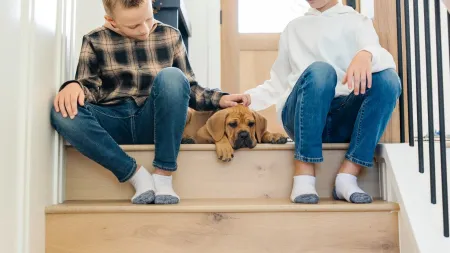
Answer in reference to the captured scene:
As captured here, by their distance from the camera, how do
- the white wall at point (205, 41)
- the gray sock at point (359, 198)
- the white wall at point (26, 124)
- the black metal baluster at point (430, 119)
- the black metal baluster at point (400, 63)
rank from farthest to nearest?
1. the white wall at point (205, 41)
2. the black metal baluster at point (400, 63)
3. the gray sock at point (359, 198)
4. the black metal baluster at point (430, 119)
5. the white wall at point (26, 124)

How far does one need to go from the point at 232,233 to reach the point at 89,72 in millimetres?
691

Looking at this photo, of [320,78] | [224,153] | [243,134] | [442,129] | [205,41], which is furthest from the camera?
[205,41]

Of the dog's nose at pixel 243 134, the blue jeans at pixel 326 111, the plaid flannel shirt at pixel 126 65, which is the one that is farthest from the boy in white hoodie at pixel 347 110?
the plaid flannel shirt at pixel 126 65

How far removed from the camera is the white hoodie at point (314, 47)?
1471 millimetres

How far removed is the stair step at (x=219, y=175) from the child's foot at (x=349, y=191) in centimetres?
8

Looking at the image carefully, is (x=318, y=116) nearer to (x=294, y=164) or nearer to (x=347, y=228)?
(x=294, y=164)

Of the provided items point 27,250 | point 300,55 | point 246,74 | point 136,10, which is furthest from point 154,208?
point 246,74

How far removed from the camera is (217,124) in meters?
1.51

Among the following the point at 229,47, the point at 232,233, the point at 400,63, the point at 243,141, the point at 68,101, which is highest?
the point at 229,47

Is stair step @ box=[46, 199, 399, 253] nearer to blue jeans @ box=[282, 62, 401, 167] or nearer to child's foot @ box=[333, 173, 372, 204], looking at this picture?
child's foot @ box=[333, 173, 372, 204]

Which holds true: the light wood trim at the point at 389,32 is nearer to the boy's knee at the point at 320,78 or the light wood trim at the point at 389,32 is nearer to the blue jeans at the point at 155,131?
the boy's knee at the point at 320,78

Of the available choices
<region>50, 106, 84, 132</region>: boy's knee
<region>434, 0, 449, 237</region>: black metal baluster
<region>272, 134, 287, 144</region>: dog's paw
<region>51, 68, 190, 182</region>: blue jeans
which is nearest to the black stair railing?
<region>434, 0, 449, 237</region>: black metal baluster

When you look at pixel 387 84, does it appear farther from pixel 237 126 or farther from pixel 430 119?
pixel 237 126

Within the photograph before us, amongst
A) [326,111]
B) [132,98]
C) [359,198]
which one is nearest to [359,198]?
[359,198]
